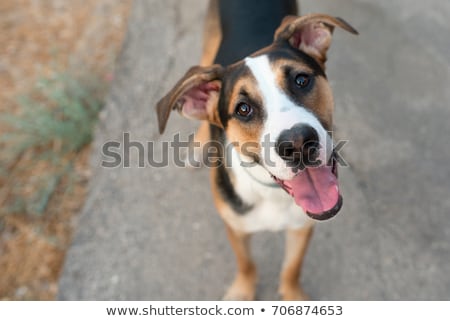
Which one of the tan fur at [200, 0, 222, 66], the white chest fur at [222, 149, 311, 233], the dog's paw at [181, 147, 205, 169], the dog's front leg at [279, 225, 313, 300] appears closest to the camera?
the white chest fur at [222, 149, 311, 233]

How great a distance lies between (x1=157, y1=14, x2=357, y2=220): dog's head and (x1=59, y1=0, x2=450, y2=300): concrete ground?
133cm

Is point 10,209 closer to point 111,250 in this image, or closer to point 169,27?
point 111,250

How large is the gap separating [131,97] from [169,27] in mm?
1144

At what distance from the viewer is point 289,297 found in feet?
12.4

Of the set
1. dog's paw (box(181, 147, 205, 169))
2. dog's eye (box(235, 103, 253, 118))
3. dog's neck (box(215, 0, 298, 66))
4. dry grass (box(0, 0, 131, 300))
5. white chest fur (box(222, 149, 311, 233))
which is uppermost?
dog's eye (box(235, 103, 253, 118))

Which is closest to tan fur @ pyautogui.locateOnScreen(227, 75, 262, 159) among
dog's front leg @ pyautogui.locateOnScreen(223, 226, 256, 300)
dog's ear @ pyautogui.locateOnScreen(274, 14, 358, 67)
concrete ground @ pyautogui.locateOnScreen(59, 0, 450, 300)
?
dog's ear @ pyautogui.locateOnScreen(274, 14, 358, 67)

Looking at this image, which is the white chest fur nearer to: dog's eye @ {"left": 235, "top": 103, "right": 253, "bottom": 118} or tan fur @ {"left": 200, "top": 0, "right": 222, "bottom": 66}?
dog's eye @ {"left": 235, "top": 103, "right": 253, "bottom": 118}

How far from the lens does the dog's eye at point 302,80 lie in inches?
110

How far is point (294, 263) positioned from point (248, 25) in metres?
1.79

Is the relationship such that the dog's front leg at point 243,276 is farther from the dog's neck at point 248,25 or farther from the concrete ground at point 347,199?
the dog's neck at point 248,25

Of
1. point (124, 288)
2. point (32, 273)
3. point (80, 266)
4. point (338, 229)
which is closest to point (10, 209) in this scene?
point (32, 273)

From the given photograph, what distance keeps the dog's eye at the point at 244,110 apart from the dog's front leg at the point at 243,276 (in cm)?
106

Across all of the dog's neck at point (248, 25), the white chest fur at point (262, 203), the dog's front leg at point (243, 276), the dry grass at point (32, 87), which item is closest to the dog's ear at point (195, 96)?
the white chest fur at point (262, 203)

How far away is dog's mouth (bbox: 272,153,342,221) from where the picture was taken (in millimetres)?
2797
